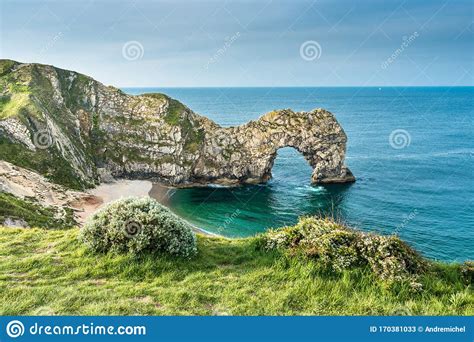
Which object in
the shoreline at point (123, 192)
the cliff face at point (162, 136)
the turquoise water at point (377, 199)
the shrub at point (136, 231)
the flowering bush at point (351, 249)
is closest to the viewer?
the flowering bush at point (351, 249)

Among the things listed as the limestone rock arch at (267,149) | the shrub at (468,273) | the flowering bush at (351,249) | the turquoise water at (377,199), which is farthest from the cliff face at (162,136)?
the shrub at (468,273)

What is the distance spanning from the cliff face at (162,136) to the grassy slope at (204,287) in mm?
67234

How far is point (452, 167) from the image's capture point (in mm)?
96812

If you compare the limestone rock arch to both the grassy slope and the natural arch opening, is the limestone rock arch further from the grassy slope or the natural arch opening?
the grassy slope

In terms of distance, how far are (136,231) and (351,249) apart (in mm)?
6752

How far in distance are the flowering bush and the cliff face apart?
225ft

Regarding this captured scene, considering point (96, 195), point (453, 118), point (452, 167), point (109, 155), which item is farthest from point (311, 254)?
point (453, 118)

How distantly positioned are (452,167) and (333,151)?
34.5 metres

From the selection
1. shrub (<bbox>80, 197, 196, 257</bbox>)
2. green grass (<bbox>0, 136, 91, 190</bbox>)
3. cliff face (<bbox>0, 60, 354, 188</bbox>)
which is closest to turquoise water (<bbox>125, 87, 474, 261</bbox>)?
cliff face (<bbox>0, 60, 354, 188</bbox>)

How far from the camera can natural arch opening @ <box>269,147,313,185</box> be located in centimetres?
8844

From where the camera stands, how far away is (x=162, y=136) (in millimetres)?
85938

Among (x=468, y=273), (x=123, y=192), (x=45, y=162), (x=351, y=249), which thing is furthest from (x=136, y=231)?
(x=123, y=192)

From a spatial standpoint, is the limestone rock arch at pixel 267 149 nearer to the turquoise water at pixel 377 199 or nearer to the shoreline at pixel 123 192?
the turquoise water at pixel 377 199

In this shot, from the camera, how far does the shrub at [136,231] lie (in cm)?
1248
